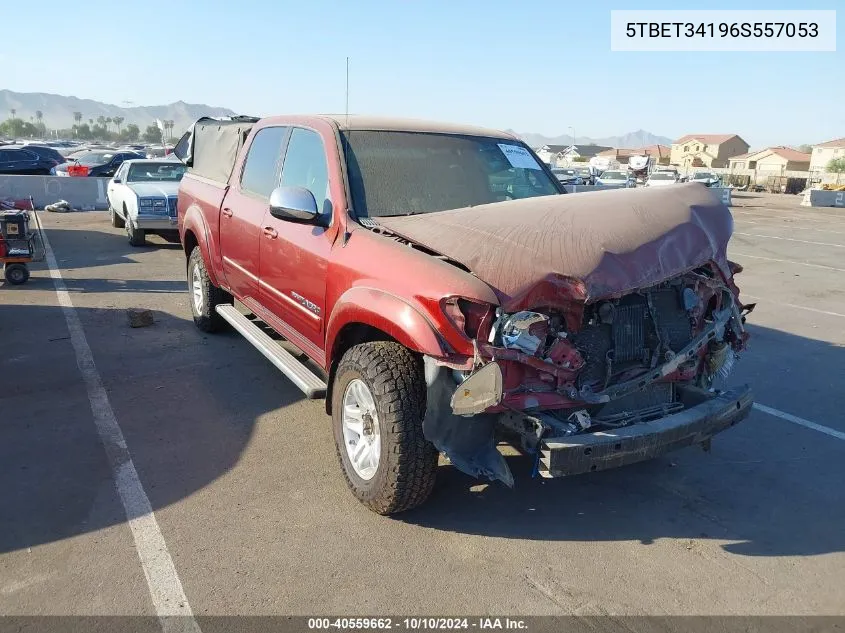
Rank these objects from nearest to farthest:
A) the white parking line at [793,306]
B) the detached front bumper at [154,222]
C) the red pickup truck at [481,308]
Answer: the red pickup truck at [481,308], the white parking line at [793,306], the detached front bumper at [154,222]

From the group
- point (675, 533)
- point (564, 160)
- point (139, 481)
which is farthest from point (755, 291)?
point (564, 160)

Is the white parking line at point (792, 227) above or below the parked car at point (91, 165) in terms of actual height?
below

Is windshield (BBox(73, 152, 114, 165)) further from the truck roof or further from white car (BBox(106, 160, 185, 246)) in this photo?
the truck roof

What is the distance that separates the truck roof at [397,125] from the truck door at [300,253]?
0.21 metres

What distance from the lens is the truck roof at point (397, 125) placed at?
4.60 meters

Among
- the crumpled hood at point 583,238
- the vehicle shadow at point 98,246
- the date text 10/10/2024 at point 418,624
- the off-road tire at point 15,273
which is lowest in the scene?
the date text 10/10/2024 at point 418,624

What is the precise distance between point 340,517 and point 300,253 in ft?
5.50

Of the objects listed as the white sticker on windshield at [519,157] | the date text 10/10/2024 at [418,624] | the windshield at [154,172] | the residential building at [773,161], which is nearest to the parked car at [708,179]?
the windshield at [154,172]

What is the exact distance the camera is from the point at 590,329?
3.46 m

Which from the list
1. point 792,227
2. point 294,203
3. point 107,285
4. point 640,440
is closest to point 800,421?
point 640,440

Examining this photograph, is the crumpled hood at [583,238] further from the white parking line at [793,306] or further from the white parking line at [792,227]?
the white parking line at [792,227]

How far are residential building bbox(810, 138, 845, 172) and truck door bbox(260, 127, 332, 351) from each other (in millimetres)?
94143

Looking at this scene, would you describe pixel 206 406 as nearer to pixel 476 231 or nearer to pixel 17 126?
pixel 476 231

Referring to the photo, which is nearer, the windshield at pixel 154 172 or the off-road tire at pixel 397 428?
the off-road tire at pixel 397 428
